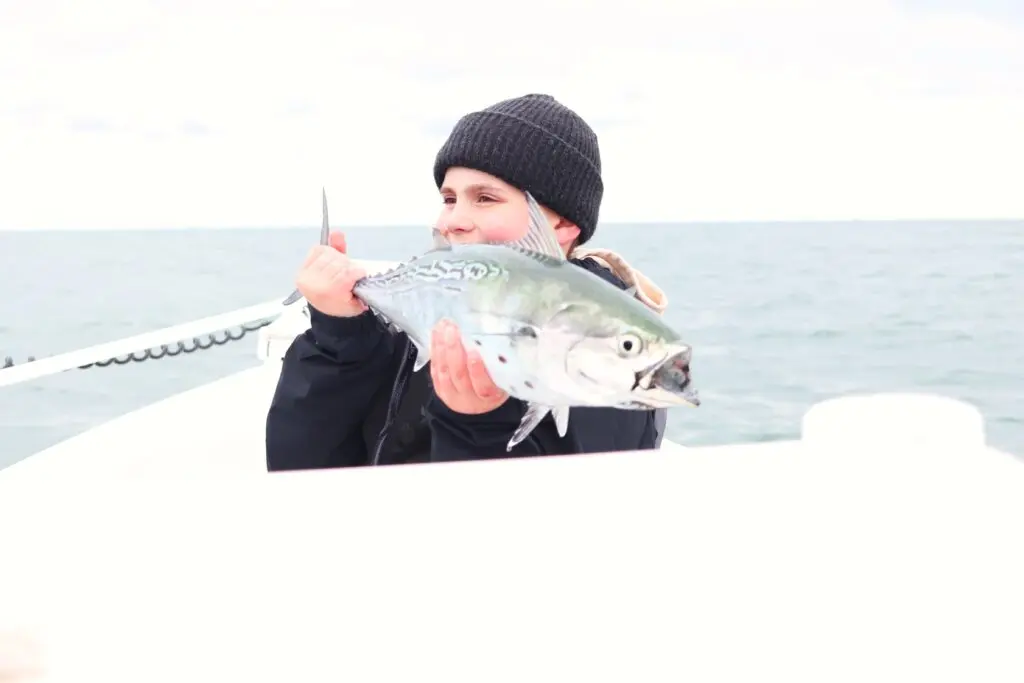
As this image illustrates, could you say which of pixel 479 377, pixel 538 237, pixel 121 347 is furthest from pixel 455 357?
pixel 121 347

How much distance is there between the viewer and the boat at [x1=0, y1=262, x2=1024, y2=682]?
25.0 inches

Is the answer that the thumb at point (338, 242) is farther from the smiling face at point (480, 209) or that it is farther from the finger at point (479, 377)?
the finger at point (479, 377)

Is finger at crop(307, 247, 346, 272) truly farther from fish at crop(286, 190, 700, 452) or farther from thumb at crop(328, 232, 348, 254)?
fish at crop(286, 190, 700, 452)

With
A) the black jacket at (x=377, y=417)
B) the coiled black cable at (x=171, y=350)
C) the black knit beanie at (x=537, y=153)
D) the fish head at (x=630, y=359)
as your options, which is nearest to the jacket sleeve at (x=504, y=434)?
the black jacket at (x=377, y=417)

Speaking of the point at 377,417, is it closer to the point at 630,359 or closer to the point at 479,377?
the point at 479,377

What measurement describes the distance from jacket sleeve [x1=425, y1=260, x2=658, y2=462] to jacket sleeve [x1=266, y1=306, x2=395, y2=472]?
215mm

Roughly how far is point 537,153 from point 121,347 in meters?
2.98

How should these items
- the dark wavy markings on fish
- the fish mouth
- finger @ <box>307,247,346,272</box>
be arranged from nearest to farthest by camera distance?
the fish mouth, the dark wavy markings on fish, finger @ <box>307,247,346,272</box>

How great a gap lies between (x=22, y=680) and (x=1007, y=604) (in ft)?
2.27

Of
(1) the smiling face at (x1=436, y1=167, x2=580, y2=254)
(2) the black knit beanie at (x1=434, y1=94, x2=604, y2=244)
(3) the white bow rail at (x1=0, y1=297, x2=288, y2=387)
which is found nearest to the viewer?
(1) the smiling face at (x1=436, y1=167, x2=580, y2=254)

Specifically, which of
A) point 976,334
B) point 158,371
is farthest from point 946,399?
point 158,371

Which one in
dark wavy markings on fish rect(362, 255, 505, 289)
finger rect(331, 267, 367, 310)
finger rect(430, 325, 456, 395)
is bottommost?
finger rect(430, 325, 456, 395)

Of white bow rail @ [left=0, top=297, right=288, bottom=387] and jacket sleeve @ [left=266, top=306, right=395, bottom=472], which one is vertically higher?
white bow rail @ [left=0, top=297, right=288, bottom=387]

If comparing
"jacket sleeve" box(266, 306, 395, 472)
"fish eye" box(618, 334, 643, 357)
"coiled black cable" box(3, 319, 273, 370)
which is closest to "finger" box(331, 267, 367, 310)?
"jacket sleeve" box(266, 306, 395, 472)
